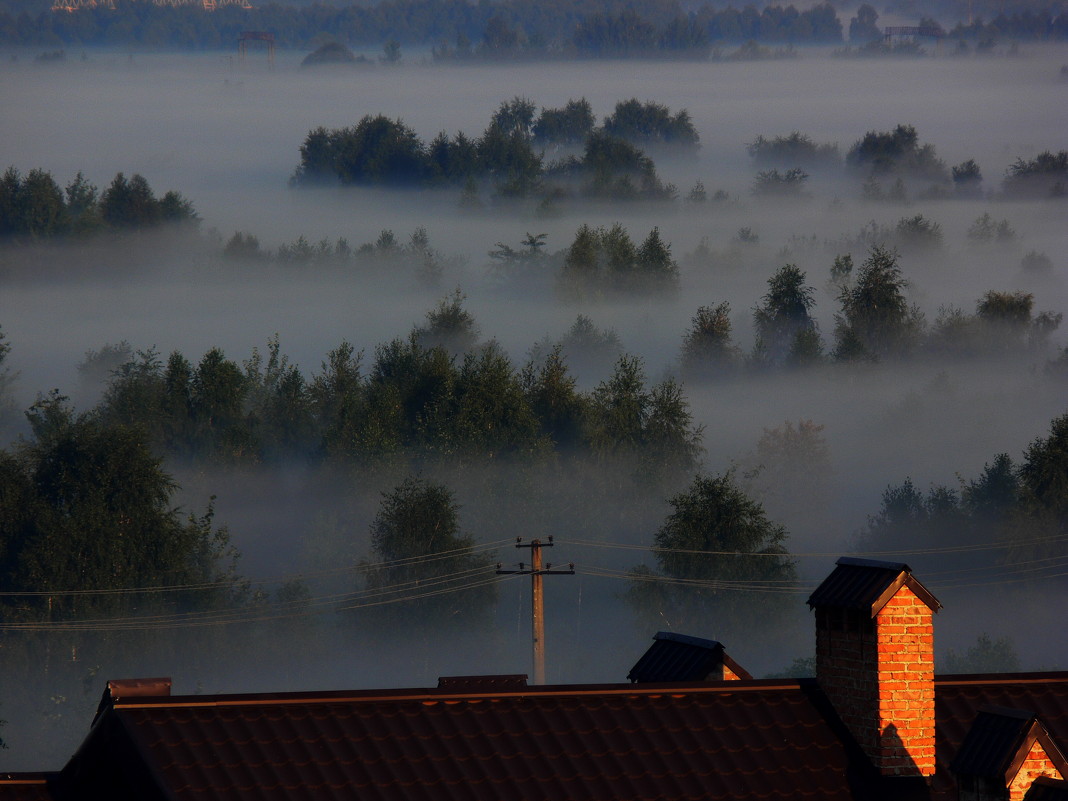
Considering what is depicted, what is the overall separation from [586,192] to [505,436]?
9321 cm

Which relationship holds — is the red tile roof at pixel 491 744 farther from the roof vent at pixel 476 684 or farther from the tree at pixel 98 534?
the tree at pixel 98 534

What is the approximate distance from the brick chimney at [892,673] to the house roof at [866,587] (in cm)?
1

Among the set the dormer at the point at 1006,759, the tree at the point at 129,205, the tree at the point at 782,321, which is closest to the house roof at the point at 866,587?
the dormer at the point at 1006,759

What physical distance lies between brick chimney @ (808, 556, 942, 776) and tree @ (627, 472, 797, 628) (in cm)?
7126

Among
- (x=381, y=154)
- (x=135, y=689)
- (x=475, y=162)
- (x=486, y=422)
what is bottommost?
(x=135, y=689)

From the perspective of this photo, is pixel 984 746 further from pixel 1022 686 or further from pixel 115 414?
pixel 115 414

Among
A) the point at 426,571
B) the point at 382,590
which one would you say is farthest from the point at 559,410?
the point at 382,590

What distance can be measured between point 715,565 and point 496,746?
7374 centimetres

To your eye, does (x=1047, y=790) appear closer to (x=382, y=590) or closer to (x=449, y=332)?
(x=382, y=590)

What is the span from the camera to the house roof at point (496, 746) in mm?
14898

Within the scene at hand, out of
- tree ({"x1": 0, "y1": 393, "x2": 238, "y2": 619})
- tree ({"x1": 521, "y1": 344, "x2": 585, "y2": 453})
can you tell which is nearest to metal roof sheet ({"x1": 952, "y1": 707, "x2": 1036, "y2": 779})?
tree ({"x1": 0, "y1": 393, "x2": 238, "y2": 619})

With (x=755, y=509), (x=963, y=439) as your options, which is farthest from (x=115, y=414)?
(x=963, y=439)

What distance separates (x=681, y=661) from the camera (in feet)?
64.4

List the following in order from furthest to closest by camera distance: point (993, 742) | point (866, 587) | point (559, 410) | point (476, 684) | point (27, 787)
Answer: point (559, 410) → point (476, 684) → point (866, 587) → point (27, 787) → point (993, 742)
